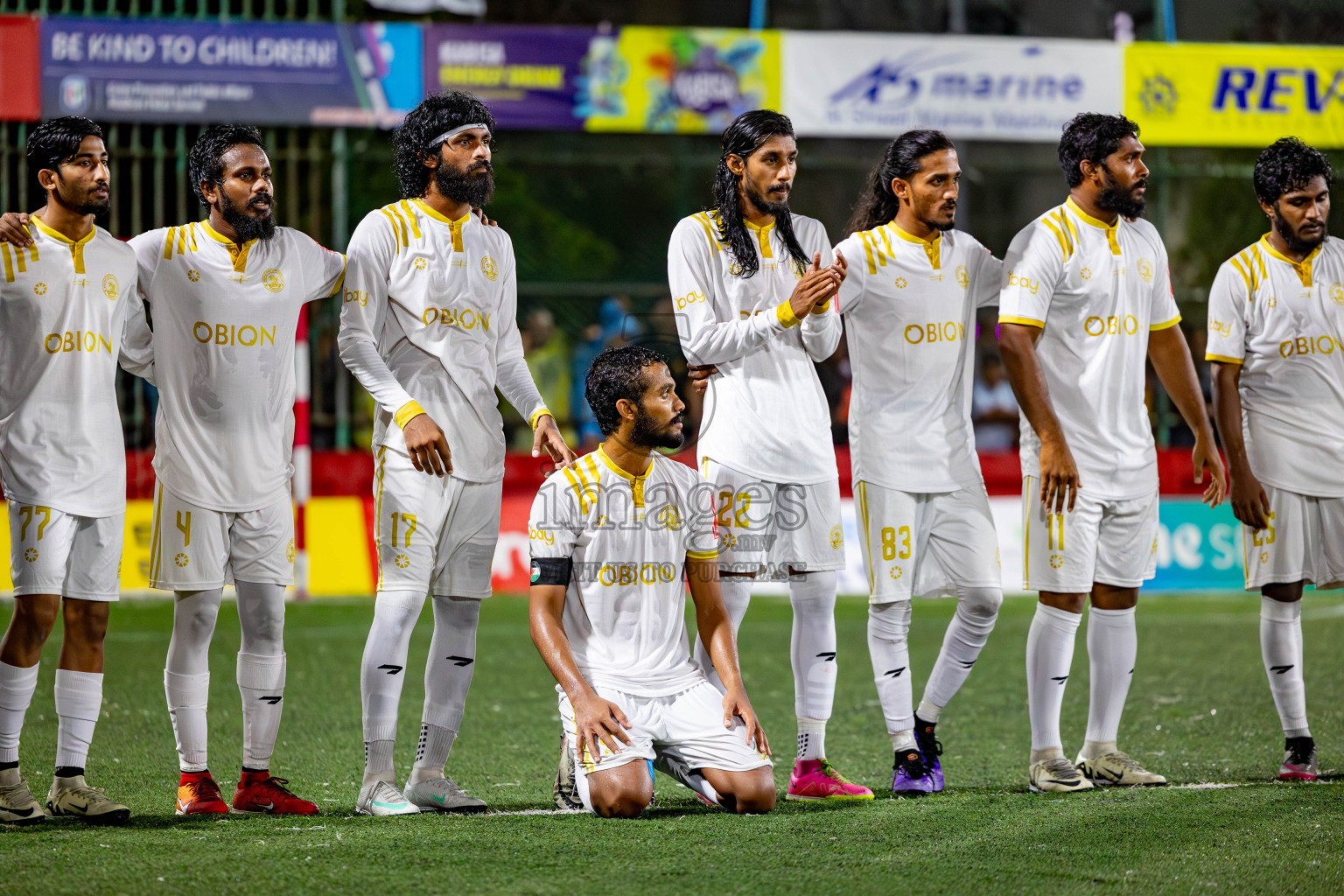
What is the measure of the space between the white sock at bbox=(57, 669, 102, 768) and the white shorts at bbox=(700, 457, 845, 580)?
204cm

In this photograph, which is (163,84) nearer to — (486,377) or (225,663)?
(225,663)

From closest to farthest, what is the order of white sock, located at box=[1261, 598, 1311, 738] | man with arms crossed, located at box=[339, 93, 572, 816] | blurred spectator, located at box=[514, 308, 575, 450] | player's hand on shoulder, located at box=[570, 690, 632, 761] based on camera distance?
player's hand on shoulder, located at box=[570, 690, 632, 761] → man with arms crossed, located at box=[339, 93, 572, 816] → white sock, located at box=[1261, 598, 1311, 738] → blurred spectator, located at box=[514, 308, 575, 450]

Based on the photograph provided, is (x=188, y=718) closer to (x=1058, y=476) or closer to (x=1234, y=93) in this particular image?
(x=1058, y=476)

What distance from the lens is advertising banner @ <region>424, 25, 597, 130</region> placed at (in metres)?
13.0

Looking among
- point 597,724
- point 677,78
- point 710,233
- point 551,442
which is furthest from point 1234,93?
point 597,724

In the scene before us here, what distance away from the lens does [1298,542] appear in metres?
5.45

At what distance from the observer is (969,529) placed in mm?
5059

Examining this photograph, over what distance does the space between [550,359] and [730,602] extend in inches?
341

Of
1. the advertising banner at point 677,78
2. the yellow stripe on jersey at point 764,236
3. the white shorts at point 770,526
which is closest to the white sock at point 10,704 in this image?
the white shorts at point 770,526

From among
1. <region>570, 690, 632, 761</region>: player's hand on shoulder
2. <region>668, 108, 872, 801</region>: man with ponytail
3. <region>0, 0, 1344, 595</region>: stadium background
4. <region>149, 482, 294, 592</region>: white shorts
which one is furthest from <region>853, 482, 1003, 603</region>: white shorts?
<region>0, 0, 1344, 595</region>: stadium background

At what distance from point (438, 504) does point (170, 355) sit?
0.96 meters

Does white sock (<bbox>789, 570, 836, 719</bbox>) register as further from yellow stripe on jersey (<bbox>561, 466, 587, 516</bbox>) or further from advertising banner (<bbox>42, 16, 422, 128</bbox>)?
advertising banner (<bbox>42, 16, 422, 128</bbox>)

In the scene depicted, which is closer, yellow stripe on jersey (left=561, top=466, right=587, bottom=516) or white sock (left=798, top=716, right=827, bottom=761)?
yellow stripe on jersey (left=561, top=466, right=587, bottom=516)

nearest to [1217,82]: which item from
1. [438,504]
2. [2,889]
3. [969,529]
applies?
[969,529]
